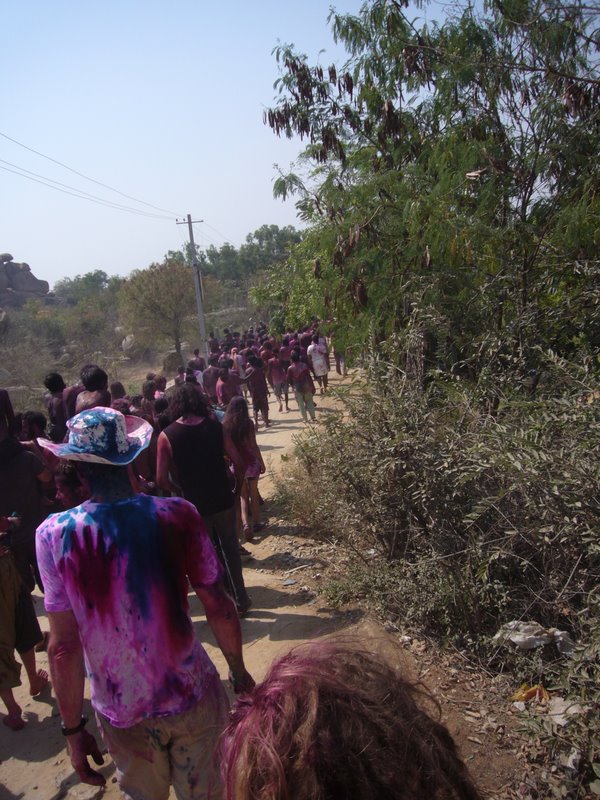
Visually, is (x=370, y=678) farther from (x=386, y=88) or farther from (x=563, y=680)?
(x=386, y=88)

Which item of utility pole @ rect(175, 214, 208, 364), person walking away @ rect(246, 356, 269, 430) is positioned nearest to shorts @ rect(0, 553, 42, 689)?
person walking away @ rect(246, 356, 269, 430)

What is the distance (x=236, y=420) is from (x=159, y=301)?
2545cm

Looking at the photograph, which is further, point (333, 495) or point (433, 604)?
point (333, 495)

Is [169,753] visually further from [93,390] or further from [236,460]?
[93,390]

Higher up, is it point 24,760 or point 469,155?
point 469,155

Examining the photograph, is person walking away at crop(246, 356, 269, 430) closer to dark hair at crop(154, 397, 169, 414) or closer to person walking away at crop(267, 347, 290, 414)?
person walking away at crop(267, 347, 290, 414)

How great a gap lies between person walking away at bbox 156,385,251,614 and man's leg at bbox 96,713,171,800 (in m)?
2.19

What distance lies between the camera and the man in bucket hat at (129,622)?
204cm

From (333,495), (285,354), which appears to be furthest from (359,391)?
(285,354)

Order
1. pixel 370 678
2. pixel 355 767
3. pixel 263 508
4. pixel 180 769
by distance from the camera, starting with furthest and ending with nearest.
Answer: pixel 263 508 < pixel 180 769 < pixel 370 678 < pixel 355 767

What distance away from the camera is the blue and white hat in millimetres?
2129

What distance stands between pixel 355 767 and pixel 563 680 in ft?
6.30

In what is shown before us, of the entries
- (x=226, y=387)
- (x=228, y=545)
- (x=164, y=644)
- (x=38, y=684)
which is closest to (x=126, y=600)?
(x=164, y=644)

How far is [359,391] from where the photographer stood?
4.57 meters
